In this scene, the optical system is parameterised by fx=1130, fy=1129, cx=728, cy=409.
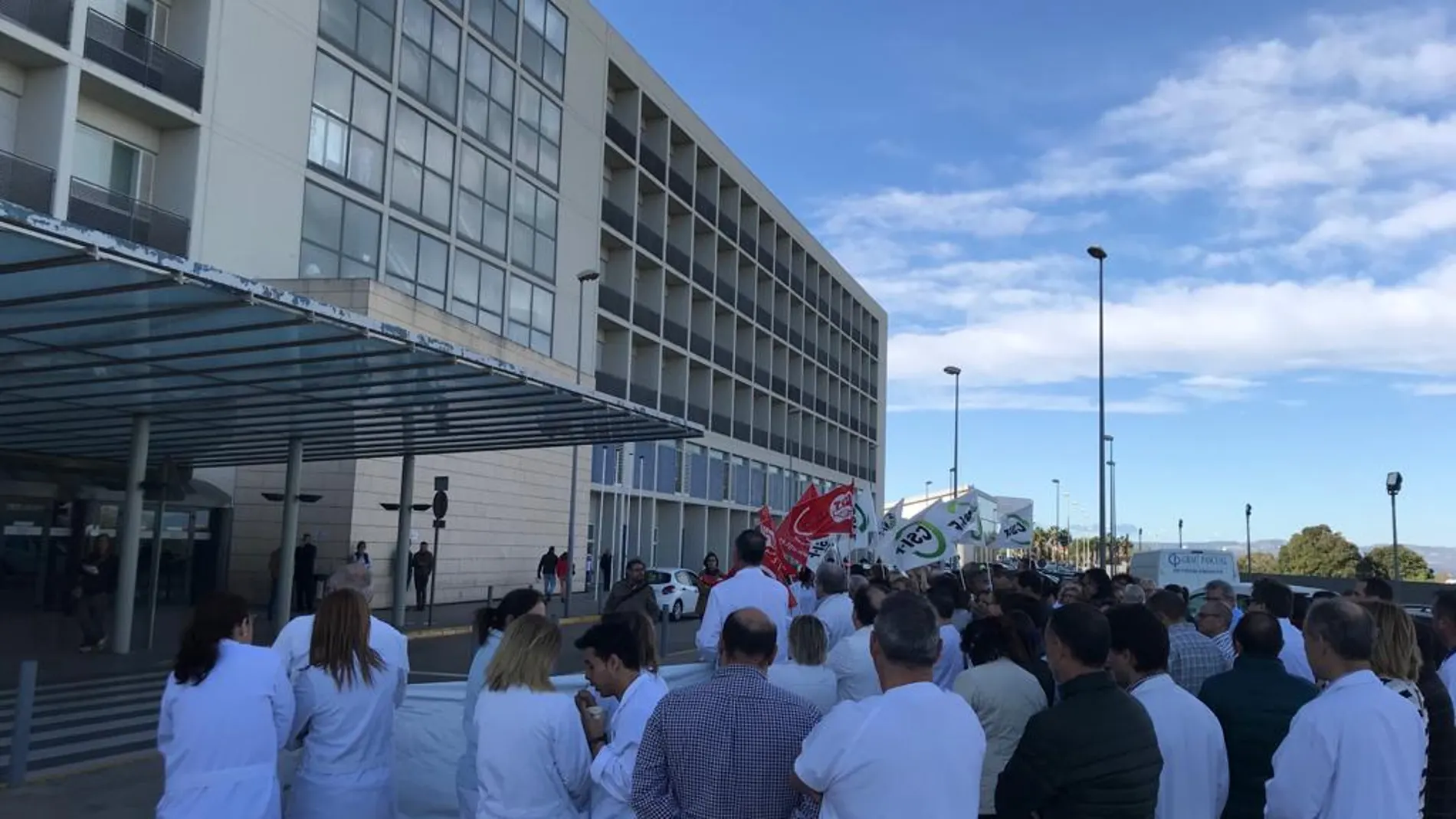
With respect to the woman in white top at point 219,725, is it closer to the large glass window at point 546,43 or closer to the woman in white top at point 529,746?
the woman in white top at point 529,746

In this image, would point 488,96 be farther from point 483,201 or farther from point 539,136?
point 483,201

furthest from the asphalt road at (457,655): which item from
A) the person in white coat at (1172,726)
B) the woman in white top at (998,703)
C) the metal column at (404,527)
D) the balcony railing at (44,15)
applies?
the balcony railing at (44,15)

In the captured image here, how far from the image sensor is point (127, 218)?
22.9 meters

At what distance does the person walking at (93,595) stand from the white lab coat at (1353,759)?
→ 18.0 metres

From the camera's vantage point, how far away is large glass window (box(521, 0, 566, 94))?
36219 millimetres

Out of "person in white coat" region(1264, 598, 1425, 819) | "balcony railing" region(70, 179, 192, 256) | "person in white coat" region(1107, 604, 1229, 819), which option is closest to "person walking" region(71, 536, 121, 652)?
"balcony railing" region(70, 179, 192, 256)

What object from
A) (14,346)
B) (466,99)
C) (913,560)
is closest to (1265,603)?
(913,560)

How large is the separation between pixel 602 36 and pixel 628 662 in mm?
40350

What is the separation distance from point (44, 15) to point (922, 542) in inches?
726

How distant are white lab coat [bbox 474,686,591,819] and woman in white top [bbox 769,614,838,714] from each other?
159cm

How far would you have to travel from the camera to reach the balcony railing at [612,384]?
42.8 metres

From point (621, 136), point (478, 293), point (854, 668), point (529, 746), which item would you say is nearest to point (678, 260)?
point (621, 136)

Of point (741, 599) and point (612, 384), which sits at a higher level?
point (612, 384)

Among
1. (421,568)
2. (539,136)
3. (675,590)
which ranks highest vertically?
(539,136)
